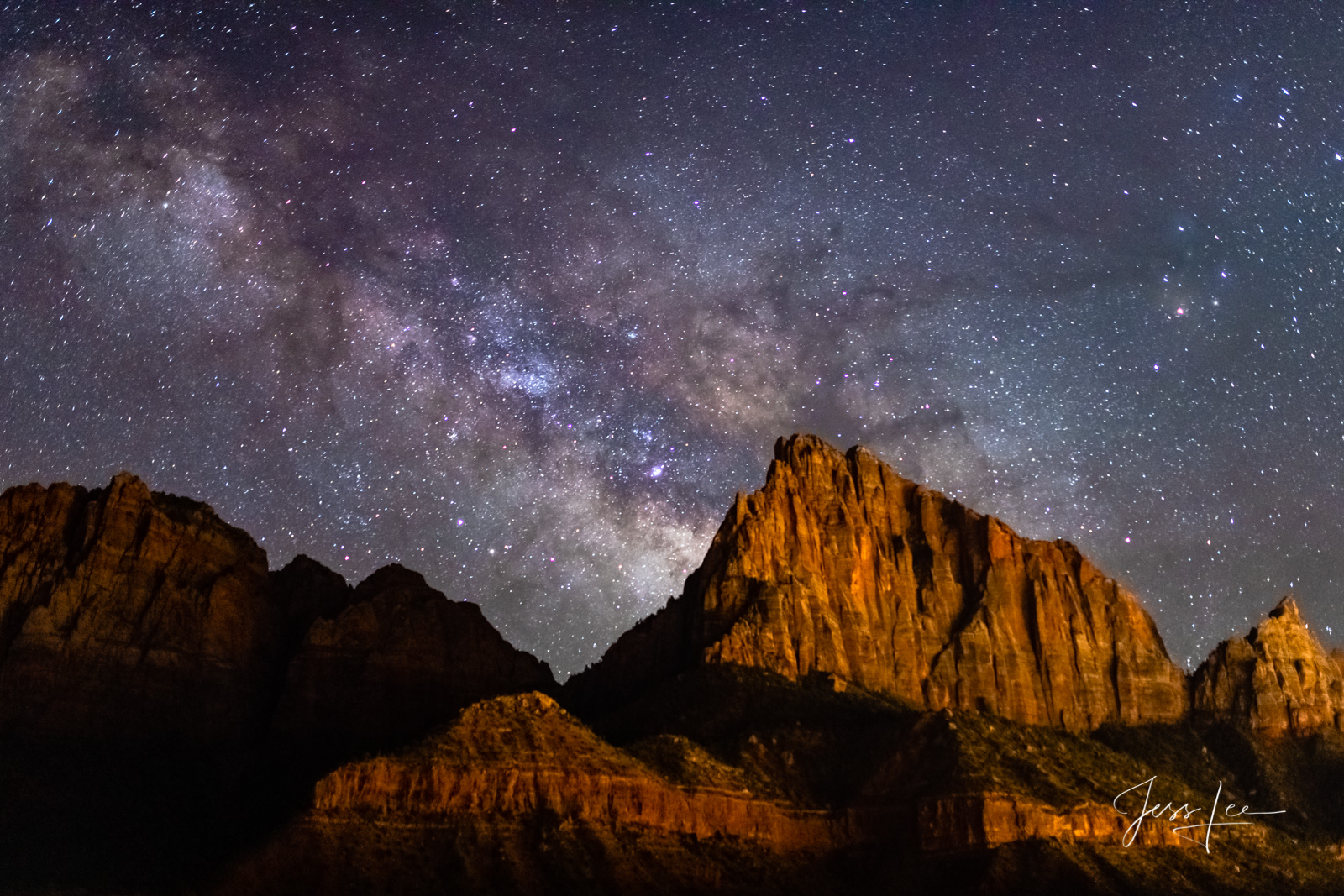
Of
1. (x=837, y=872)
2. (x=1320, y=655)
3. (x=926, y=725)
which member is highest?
(x=1320, y=655)

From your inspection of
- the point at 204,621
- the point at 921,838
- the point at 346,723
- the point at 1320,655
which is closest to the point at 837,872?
the point at 921,838

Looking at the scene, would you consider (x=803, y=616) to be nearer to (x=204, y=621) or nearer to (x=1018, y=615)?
(x=1018, y=615)

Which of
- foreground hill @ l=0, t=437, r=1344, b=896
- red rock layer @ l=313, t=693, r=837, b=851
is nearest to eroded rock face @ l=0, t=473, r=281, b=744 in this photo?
foreground hill @ l=0, t=437, r=1344, b=896

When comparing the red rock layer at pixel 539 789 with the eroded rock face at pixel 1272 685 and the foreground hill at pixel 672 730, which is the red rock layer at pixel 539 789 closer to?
the foreground hill at pixel 672 730

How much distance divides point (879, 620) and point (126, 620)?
85.2m

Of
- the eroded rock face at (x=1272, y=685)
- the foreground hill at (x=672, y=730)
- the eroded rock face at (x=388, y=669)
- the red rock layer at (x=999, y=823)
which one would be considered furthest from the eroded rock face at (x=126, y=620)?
the eroded rock face at (x=1272, y=685)

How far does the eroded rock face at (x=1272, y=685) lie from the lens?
616ft

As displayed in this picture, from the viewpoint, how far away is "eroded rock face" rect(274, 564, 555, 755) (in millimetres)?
174000

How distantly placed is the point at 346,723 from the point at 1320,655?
122 metres

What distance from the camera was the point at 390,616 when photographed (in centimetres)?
18900

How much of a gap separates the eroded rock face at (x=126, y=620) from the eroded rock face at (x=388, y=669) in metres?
6.57
